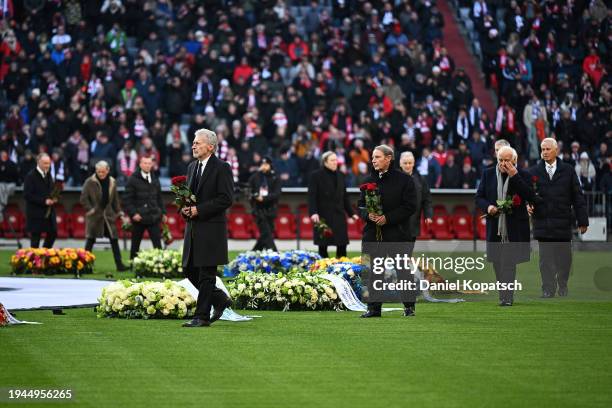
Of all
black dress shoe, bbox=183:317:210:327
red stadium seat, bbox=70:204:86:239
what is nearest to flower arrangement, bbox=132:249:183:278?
black dress shoe, bbox=183:317:210:327

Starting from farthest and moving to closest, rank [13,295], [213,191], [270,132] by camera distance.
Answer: [270,132] → [13,295] → [213,191]

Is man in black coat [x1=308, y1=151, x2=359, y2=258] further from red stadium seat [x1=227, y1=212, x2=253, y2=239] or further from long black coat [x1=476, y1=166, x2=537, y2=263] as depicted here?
red stadium seat [x1=227, y1=212, x2=253, y2=239]

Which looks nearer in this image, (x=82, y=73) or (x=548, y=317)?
(x=548, y=317)

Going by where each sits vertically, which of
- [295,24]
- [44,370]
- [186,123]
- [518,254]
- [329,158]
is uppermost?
[295,24]

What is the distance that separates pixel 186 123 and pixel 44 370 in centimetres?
2871

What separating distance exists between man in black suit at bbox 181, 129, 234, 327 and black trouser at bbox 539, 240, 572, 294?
19.0ft

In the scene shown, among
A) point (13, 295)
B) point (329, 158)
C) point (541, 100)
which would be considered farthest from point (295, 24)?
point (13, 295)

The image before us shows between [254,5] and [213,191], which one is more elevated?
[254,5]

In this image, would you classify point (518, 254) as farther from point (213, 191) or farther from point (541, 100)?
point (541, 100)

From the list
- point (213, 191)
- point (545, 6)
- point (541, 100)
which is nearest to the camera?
point (213, 191)

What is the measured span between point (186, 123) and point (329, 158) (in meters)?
16.8

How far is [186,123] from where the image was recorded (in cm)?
3931

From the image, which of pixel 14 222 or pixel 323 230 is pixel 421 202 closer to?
pixel 323 230

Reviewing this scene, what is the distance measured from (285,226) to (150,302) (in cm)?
2139
